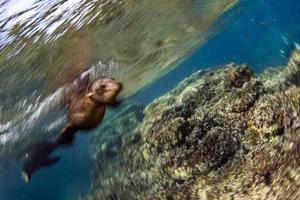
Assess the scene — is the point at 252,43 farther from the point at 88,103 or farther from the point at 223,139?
the point at 88,103

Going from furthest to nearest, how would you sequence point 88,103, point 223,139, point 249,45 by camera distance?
point 249,45
point 88,103
point 223,139

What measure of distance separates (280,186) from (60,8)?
14.4 ft

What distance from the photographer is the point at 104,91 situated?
7.54m

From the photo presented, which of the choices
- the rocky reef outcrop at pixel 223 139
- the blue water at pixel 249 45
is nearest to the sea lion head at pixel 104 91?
the rocky reef outcrop at pixel 223 139

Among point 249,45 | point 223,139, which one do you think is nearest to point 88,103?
point 223,139

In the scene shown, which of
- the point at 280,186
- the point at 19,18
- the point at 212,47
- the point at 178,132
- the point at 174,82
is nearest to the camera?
the point at 19,18

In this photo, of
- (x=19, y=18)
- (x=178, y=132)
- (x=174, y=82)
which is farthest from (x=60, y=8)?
(x=174, y=82)

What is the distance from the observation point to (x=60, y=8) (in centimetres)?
618

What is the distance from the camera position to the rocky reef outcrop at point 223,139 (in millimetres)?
6652

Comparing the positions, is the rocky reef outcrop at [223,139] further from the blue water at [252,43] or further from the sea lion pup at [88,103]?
the sea lion pup at [88,103]

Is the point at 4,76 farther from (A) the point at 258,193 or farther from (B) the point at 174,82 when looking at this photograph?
(A) the point at 258,193

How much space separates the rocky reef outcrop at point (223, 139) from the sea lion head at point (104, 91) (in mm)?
902

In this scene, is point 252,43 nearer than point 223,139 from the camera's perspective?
No

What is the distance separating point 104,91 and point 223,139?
2.29 m
